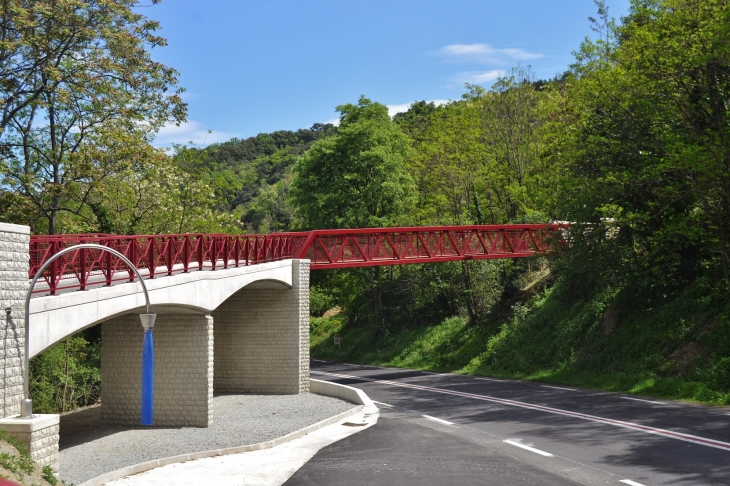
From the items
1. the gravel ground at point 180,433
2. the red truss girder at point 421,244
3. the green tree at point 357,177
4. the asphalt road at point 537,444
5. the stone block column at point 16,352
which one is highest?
the green tree at point 357,177

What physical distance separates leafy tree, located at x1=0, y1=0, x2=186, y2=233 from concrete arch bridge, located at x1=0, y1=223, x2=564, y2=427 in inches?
213

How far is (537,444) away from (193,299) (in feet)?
33.4

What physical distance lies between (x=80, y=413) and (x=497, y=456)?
1764 cm

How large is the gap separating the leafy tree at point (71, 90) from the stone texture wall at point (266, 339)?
7568mm

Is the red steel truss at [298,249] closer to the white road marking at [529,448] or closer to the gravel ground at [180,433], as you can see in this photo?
the gravel ground at [180,433]

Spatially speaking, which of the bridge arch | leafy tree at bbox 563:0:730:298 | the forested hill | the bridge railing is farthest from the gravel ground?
the forested hill

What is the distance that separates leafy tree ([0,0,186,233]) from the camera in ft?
94.9

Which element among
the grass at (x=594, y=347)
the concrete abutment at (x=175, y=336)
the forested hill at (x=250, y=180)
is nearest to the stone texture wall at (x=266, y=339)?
the concrete abutment at (x=175, y=336)

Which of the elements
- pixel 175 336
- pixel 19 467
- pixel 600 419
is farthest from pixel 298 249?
pixel 19 467

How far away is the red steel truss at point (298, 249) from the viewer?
1922 centimetres

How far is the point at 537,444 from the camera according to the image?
54.1 ft

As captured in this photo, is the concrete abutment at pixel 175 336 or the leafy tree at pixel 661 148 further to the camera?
the leafy tree at pixel 661 148

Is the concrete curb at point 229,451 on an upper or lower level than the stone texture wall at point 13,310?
lower

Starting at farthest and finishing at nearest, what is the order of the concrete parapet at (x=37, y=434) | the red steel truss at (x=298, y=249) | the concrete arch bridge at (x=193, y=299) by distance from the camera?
the red steel truss at (x=298, y=249) < the concrete arch bridge at (x=193, y=299) < the concrete parapet at (x=37, y=434)
